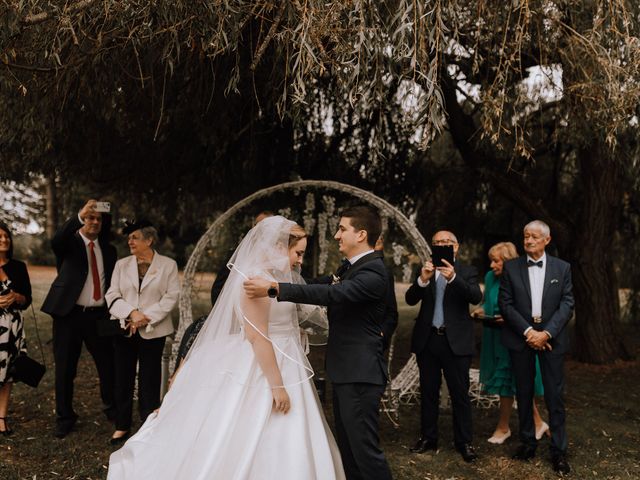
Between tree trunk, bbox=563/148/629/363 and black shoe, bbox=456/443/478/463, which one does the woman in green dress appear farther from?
tree trunk, bbox=563/148/629/363

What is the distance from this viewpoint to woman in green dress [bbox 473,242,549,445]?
5.02 metres

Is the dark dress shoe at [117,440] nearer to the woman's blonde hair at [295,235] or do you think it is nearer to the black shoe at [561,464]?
the woman's blonde hair at [295,235]

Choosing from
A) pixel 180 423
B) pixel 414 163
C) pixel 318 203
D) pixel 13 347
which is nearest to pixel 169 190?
pixel 318 203

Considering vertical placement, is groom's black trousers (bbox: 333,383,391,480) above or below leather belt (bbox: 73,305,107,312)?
below

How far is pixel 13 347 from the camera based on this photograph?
489cm

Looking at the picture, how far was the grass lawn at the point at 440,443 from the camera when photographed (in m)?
4.21

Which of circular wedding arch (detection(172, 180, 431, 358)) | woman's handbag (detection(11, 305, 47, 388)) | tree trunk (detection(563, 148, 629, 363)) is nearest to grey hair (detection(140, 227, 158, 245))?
circular wedding arch (detection(172, 180, 431, 358))

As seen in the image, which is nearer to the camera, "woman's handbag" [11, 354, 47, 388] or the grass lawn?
the grass lawn

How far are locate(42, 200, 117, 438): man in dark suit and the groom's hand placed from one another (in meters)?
2.31

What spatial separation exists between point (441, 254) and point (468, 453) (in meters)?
1.49

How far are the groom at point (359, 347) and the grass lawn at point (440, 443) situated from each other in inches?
41.8

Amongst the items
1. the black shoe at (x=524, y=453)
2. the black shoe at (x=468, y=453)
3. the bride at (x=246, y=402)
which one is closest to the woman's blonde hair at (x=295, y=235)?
the bride at (x=246, y=402)

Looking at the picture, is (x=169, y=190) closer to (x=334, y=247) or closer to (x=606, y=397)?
(x=334, y=247)

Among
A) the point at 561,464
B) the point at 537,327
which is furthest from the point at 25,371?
the point at 561,464
